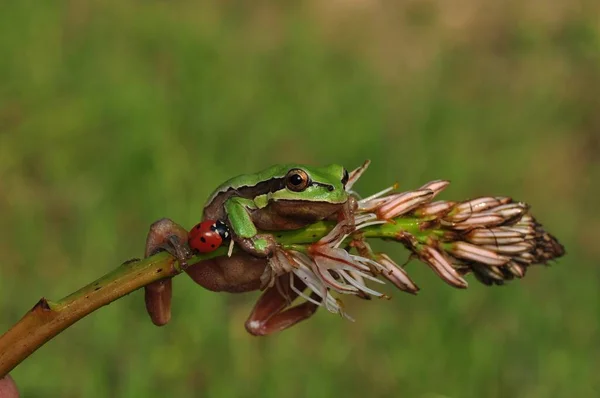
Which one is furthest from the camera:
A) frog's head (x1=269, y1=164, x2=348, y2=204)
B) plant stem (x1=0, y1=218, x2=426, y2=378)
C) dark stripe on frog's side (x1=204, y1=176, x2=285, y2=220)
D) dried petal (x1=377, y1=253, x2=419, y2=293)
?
dark stripe on frog's side (x1=204, y1=176, x2=285, y2=220)

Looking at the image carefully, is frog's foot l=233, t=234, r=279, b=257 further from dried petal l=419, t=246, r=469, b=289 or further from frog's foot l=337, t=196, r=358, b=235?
dried petal l=419, t=246, r=469, b=289

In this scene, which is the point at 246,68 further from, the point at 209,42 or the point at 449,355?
the point at 449,355

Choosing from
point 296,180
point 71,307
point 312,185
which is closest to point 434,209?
point 312,185

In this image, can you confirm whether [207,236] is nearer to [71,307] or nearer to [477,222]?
[71,307]

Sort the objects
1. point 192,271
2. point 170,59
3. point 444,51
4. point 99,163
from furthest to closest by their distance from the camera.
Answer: point 444,51 < point 170,59 < point 99,163 < point 192,271

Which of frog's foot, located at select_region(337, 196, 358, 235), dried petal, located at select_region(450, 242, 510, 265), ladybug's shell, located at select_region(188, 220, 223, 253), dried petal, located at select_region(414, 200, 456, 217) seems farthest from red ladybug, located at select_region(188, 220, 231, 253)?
dried petal, located at select_region(450, 242, 510, 265)

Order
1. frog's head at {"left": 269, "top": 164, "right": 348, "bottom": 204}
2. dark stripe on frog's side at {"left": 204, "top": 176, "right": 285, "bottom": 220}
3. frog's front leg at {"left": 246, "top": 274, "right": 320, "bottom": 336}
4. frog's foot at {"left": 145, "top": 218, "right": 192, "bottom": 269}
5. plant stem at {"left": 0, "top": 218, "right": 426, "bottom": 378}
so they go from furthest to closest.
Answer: dark stripe on frog's side at {"left": 204, "top": 176, "right": 285, "bottom": 220}
frog's front leg at {"left": 246, "top": 274, "right": 320, "bottom": 336}
frog's head at {"left": 269, "top": 164, "right": 348, "bottom": 204}
frog's foot at {"left": 145, "top": 218, "right": 192, "bottom": 269}
plant stem at {"left": 0, "top": 218, "right": 426, "bottom": 378}

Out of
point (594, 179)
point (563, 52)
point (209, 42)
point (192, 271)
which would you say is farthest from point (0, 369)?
point (563, 52)
